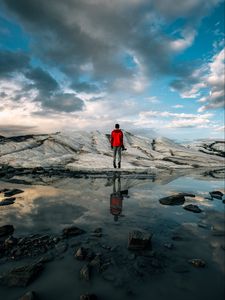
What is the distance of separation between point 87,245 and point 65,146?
20169 millimetres

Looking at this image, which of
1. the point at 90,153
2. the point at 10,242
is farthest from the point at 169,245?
the point at 90,153

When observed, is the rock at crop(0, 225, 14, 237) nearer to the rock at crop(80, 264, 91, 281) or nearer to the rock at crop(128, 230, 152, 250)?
the rock at crop(80, 264, 91, 281)

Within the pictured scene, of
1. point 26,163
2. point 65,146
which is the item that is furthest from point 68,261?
point 65,146

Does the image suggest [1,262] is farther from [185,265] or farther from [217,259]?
[217,259]

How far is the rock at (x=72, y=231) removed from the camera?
5121 millimetres

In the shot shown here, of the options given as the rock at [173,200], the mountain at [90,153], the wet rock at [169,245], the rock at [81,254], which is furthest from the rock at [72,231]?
the mountain at [90,153]

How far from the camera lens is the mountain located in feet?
60.3

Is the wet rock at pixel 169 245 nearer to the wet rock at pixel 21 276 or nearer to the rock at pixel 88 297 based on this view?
the rock at pixel 88 297

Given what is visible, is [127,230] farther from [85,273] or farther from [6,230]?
[6,230]

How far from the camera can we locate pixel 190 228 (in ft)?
18.2

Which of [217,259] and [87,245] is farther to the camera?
[87,245]

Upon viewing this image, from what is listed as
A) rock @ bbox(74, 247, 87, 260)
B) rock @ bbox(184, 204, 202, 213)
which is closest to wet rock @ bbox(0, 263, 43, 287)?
rock @ bbox(74, 247, 87, 260)

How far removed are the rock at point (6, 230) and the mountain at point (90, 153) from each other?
11266 mm

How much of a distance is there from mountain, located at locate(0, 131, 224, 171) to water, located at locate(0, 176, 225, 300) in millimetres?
8104
